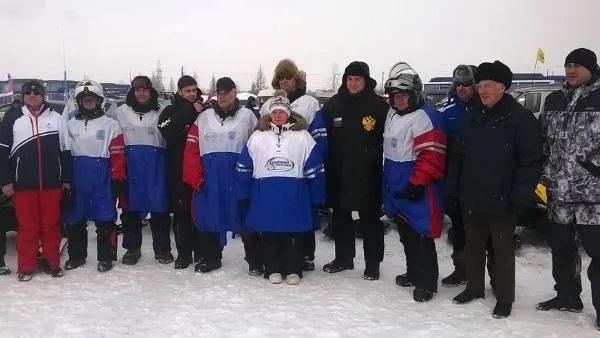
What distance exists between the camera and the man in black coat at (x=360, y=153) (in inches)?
205

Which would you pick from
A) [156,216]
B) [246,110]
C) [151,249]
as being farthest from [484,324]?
[151,249]

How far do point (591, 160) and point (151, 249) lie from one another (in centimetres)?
491

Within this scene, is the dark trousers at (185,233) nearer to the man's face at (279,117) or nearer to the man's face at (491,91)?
the man's face at (279,117)

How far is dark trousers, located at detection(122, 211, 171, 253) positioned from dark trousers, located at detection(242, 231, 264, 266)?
3.36 feet

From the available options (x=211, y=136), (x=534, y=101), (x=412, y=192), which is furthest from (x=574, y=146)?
(x=534, y=101)

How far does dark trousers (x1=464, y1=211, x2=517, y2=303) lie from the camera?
14.4 ft

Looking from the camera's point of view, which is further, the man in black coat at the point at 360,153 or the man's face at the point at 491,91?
the man in black coat at the point at 360,153

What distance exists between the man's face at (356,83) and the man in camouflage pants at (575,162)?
1.66 metres

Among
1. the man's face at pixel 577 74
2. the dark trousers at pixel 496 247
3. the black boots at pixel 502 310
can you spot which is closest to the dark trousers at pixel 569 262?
the dark trousers at pixel 496 247

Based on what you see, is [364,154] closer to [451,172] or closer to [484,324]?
[451,172]

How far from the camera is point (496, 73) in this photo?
430cm

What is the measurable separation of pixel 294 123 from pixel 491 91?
1.86 metres

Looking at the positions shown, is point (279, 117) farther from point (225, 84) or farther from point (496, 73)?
point (496, 73)

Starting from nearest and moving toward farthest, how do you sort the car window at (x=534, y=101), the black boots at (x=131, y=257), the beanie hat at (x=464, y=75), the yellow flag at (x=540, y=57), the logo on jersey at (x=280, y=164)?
1. the beanie hat at (x=464, y=75)
2. the logo on jersey at (x=280, y=164)
3. the black boots at (x=131, y=257)
4. the car window at (x=534, y=101)
5. the yellow flag at (x=540, y=57)
